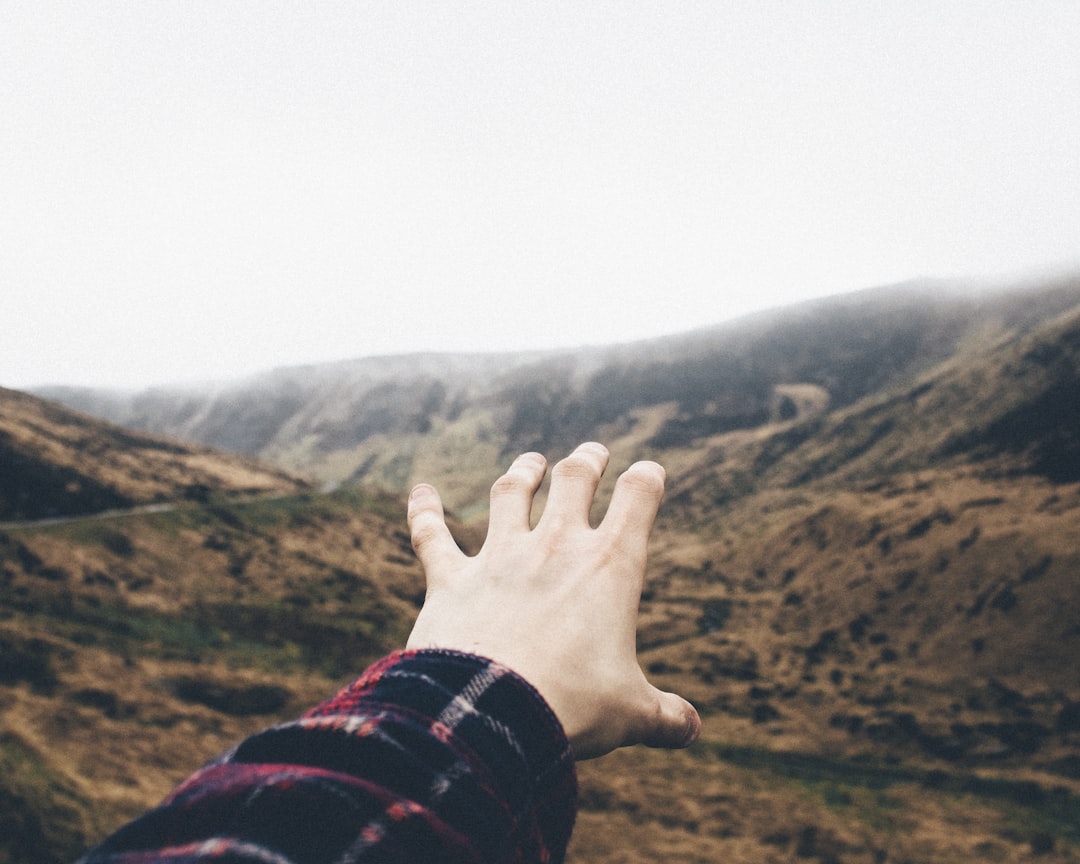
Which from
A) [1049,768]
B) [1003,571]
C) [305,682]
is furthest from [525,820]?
[1003,571]

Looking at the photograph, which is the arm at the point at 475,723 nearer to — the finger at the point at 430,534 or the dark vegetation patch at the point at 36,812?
the finger at the point at 430,534

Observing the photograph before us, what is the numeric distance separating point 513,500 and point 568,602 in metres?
0.60

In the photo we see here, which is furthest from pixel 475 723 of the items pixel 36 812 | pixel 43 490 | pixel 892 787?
pixel 43 490

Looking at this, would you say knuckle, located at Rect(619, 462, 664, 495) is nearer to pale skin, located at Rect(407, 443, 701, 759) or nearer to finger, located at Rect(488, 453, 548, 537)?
pale skin, located at Rect(407, 443, 701, 759)

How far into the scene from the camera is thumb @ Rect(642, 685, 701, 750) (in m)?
2.32

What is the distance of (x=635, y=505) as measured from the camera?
8.06 feet

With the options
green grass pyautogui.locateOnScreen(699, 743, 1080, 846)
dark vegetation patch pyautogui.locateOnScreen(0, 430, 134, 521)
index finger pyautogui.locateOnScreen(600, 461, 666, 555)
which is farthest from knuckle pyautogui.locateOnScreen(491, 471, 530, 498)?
dark vegetation patch pyautogui.locateOnScreen(0, 430, 134, 521)

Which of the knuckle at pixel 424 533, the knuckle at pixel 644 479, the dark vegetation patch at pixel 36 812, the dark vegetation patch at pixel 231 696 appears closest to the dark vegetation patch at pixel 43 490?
the dark vegetation patch at pixel 231 696

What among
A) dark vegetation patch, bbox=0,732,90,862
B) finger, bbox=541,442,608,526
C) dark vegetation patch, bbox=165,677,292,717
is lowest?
dark vegetation patch, bbox=165,677,292,717

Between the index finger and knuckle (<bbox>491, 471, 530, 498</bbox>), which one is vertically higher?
knuckle (<bbox>491, 471, 530, 498</bbox>)

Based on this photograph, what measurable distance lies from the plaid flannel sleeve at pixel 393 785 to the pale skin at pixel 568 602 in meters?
0.19

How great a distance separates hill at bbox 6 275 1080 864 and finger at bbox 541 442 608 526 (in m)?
22.3

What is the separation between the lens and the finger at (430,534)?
251cm

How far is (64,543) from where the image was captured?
4478 centimetres
